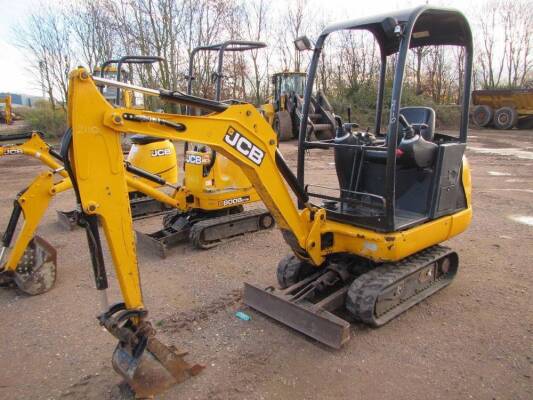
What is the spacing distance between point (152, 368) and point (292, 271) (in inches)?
64.0

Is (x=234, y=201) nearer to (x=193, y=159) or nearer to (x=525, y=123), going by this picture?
(x=193, y=159)

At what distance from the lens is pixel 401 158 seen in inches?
150

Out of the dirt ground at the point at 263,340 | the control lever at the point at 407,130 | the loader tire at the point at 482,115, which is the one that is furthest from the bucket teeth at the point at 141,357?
the loader tire at the point at 482,115

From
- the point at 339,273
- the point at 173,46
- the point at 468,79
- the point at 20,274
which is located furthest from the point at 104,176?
the point at 173,46

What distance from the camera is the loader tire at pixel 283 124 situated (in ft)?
55.0

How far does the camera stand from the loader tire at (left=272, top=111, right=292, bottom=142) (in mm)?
16750

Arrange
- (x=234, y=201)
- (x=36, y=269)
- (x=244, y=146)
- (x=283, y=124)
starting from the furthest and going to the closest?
Result: (x=283, y=124) → (x=234, y=201) → (x=36, y=269) → (x=244, y=146)

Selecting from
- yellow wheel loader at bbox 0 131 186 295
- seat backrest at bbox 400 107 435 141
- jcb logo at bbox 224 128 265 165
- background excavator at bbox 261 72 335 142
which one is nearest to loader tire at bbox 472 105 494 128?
background excavator at bbox 261 72 335 142

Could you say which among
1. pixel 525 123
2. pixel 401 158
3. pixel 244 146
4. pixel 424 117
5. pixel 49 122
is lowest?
pixel 525 123

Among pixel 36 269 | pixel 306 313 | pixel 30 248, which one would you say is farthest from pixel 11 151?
pixel 306 313

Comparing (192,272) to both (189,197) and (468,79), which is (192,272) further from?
(468,79)

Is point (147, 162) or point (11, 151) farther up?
point (11, 151)

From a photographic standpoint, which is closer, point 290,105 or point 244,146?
point 244,146

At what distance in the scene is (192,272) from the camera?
5.04m
